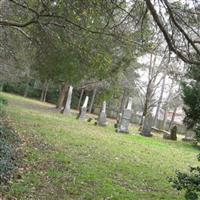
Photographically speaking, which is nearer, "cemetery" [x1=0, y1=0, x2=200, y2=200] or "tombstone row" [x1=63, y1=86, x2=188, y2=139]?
"cemetery" [x1=0, y1=0, x2=200, y2=200]

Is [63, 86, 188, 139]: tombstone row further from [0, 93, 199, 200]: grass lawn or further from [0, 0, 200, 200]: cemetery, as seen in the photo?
[0, 93, 199, 200]: grass lawn

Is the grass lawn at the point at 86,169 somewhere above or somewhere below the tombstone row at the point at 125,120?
below

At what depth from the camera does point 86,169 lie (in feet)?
35.9

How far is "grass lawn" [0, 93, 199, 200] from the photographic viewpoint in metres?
8.63

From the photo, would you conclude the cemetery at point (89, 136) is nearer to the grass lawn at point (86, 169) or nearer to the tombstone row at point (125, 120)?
the grass lawn at point (86, 169)

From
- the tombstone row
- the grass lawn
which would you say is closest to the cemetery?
the grass lawn

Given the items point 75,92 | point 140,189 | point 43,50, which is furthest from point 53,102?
point 140,189

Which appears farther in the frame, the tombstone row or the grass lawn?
the tombstone row

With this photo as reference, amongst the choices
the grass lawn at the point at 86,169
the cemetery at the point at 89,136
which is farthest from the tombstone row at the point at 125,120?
the grass lawn at the point at 86,169

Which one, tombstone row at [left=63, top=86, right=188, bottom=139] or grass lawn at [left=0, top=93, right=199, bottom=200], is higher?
tombstone row at [left=63, top=86, right=188, bottom=139]

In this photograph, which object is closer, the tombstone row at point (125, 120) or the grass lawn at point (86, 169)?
the grass lawn at point (86, 169)

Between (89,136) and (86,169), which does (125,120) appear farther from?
(86,169)

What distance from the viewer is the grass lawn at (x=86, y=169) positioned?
863cm

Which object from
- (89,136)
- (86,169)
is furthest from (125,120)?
(86,169)
